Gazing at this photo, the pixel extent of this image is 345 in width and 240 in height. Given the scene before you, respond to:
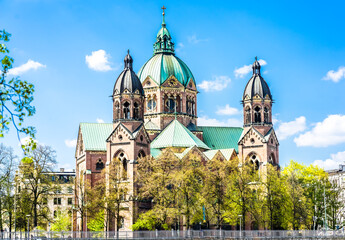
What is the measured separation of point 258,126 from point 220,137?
480 inches

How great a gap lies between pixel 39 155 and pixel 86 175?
2078 cm

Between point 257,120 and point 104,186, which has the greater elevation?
point 257,120

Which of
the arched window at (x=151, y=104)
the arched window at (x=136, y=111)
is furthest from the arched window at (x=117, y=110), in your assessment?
the arched window at (x=151, y=104)

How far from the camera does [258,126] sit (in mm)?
98062

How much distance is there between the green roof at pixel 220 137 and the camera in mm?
107438

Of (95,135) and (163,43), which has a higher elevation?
(163,43)

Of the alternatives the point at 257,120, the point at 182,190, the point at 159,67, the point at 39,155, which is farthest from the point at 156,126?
the point at 39,155

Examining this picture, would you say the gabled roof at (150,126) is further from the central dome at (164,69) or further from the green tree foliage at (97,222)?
the green tree foliage at (97,222)

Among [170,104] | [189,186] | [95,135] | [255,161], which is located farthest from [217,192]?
[170,104]

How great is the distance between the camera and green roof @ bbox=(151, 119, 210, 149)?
96.8m

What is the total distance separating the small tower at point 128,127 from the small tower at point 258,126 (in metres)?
17.6

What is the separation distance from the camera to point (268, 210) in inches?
3398

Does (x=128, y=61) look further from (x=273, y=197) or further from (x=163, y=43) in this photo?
(x=273, y=197)

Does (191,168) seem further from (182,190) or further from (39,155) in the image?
(39,155)
